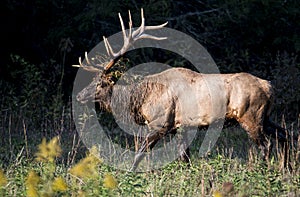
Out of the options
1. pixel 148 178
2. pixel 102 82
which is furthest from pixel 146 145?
pixel 148 178

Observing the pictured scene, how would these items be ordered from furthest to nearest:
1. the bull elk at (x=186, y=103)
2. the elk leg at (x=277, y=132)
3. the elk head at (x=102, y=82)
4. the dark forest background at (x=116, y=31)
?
the dark forest background at (x=116, y=31), the elk head at (x=102, y=82), the elk leg at (x=277, y=132), the bull elk at (x=186, y=103)

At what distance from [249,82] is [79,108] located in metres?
3.66

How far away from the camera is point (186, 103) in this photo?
8.80m

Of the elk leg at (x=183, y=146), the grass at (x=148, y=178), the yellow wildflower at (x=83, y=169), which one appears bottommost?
the elk leg at (x=183, y=146)

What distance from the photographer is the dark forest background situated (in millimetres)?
12805

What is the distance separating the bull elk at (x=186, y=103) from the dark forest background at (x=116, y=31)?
125 inches

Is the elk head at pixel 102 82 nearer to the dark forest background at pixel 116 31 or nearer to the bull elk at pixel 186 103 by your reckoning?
the bull elk at pixel 186 103

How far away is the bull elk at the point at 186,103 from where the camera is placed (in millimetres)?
8641

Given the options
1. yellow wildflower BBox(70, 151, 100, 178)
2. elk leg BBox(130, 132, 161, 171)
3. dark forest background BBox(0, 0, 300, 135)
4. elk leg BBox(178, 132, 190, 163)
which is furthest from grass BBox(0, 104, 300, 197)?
dark forest background BBox(0, 0, 300, 135)

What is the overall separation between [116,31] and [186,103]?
18.3ft

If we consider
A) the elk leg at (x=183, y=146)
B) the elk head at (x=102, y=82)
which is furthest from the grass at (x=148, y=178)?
the elk head at (x=102, y=82)

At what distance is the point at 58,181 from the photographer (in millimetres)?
4746

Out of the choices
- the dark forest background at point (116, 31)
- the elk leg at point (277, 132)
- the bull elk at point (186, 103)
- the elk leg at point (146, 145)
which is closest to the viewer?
the elk leg at point (146, 145)

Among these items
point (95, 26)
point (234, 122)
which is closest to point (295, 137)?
point (234, 122)
